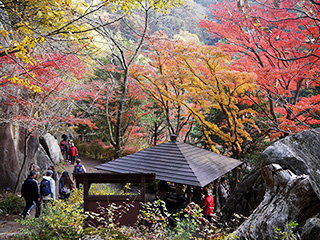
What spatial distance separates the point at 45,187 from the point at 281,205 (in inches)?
235

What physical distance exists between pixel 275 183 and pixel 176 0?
4916 mm

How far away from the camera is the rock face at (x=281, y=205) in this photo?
2.64 meters

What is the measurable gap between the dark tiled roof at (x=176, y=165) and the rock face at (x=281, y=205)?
89.0 inches

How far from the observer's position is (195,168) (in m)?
5.86

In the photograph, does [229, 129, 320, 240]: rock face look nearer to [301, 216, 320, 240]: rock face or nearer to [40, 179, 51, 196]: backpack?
[301, 216, 320, 240]: rock face

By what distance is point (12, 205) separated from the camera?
7477 millimetres

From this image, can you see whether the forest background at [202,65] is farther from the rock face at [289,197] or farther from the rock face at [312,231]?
the rock face at [312,231]

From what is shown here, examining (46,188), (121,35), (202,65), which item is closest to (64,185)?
(46,188)

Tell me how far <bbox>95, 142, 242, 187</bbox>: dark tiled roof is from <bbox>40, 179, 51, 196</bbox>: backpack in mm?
1490

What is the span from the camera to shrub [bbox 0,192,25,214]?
733 cm

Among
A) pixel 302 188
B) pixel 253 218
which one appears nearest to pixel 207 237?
pixel 253 218

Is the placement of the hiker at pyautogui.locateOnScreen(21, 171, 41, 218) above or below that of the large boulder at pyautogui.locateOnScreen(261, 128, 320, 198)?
below

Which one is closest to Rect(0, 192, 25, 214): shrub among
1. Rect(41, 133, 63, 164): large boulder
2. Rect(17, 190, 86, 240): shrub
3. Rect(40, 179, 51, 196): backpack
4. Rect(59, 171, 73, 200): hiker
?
Rect(59, 171, 73, 200): hiker

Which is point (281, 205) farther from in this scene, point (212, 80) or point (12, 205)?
point (12, 205)
